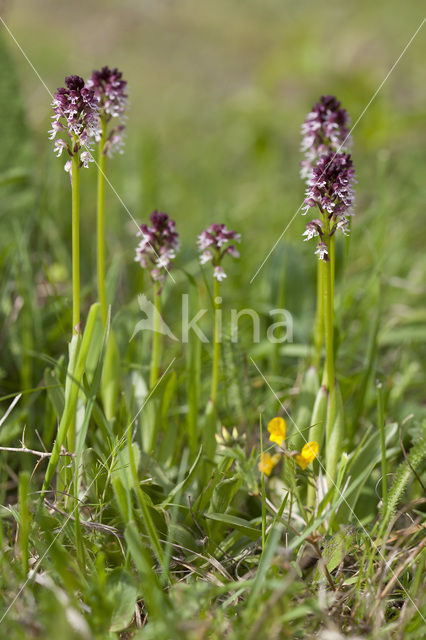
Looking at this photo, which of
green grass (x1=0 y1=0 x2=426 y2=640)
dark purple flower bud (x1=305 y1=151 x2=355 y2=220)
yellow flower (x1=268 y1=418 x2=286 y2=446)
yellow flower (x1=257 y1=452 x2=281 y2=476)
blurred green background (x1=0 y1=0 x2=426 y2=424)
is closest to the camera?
green grass (x1=0 y1=0 x2=426 y2=640)

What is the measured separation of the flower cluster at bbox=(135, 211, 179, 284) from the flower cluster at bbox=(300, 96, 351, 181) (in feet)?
1.88

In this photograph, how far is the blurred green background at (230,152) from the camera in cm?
311

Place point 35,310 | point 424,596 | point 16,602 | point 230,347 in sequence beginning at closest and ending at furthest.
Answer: point 16,602 → point 424,596 → point 230,347 → point 35,310

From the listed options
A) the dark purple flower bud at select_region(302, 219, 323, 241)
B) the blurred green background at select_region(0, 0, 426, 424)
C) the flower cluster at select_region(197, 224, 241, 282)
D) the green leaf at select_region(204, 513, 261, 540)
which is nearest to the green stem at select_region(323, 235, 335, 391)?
the dark purple flower bud at select_region(302, 219, 323, 241)

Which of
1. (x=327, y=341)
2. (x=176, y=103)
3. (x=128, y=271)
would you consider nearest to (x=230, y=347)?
(x=327, y=341)

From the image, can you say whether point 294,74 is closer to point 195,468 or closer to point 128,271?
point 128,271

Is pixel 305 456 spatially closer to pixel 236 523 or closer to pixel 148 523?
pixel 236 523

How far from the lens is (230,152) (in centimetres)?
645

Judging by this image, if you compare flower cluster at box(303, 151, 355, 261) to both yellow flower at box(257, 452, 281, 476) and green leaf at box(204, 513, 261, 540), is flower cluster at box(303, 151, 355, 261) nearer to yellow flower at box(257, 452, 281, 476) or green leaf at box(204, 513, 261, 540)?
yellow flower at box(257, 452, 281, 476)

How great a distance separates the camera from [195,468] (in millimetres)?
1903

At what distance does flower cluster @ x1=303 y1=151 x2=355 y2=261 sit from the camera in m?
1.70

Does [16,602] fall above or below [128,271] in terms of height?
below

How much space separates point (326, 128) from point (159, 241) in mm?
797

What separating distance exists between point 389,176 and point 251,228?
1666 mm
